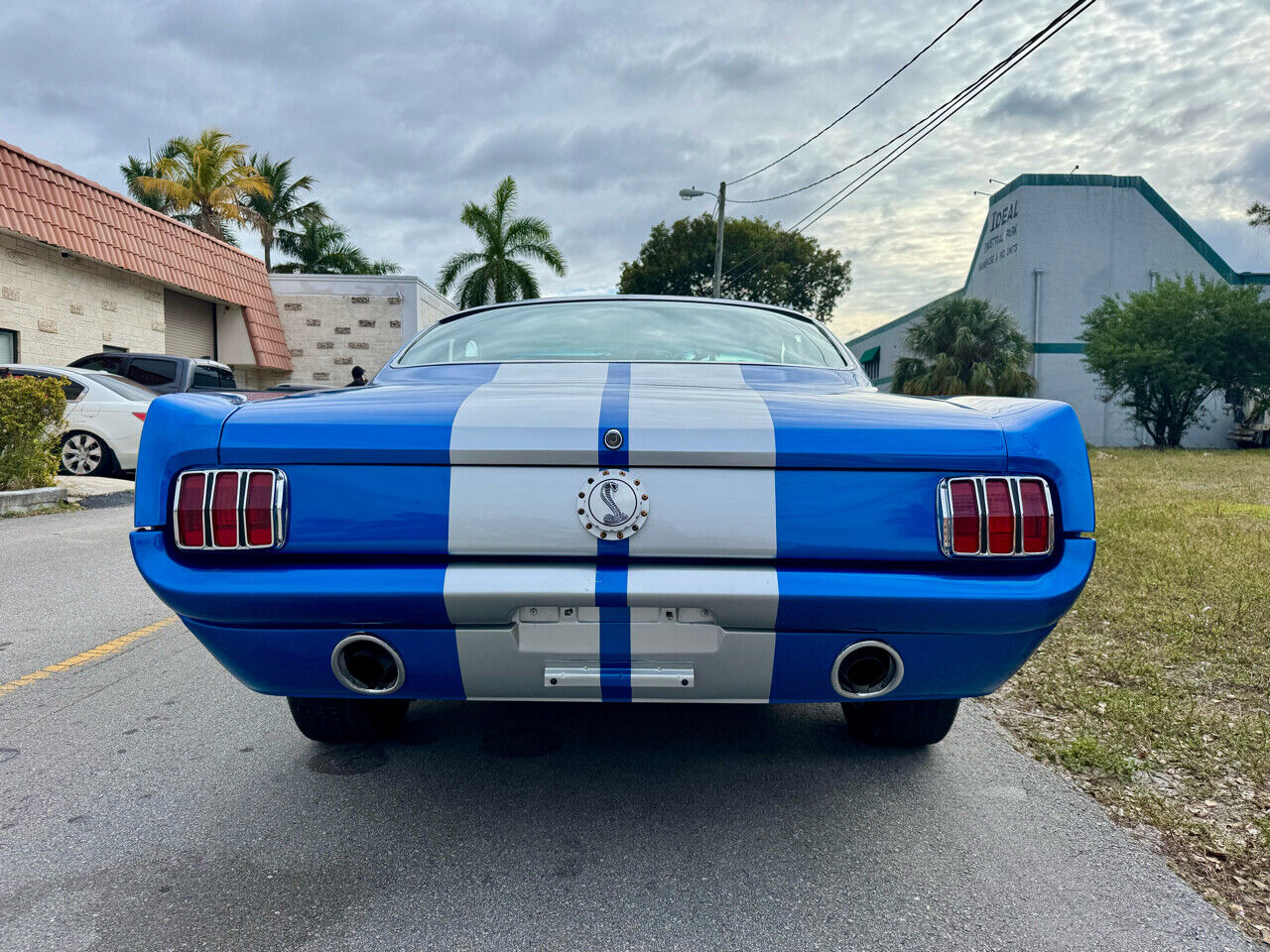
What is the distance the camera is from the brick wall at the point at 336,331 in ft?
81.8

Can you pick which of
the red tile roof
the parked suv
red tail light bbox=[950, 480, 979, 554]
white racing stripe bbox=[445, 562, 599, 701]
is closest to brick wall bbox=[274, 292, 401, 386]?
the red tile roof

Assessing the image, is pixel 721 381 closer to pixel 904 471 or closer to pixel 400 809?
pixel 904 471

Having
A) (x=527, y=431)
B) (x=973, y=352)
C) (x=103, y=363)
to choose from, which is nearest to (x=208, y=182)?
(x=103, y=363)

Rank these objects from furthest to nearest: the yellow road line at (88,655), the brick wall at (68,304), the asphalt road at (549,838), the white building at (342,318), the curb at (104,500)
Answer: the white building at (342,318) < the brick wall at (68,304) < the curb at (104,500) < the yellow road line at (88,655) < the asphalt road at (549,838)

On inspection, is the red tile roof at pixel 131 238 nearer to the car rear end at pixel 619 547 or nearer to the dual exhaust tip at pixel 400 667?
the car rear end at pixel 619 547

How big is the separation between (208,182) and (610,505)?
98.1 ft

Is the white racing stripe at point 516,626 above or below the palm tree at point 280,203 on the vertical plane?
below

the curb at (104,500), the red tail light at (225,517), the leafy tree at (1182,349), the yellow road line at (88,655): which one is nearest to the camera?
the red tail light at (225,517)

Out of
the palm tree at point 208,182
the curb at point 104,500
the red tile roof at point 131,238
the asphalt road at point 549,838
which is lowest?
the asphalt road at point 549,838

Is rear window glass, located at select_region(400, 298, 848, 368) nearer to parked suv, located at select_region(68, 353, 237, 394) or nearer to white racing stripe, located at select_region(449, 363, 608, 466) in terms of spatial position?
white racing stripe, located at select_region(449, 363, 608, 466)

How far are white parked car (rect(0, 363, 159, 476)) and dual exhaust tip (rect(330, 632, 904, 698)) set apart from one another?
983 cm

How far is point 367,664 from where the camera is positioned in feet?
6.81

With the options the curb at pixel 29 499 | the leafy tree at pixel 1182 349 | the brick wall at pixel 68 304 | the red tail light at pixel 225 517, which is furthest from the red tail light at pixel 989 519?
the leafy tree at pixel 1182 349

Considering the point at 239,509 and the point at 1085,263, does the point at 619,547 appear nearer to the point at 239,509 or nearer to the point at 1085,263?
the point at 239,509
